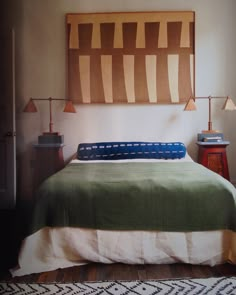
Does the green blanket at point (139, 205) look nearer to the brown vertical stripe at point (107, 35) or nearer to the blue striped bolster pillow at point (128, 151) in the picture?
the blue striped bolster pillow at point (128, 151)

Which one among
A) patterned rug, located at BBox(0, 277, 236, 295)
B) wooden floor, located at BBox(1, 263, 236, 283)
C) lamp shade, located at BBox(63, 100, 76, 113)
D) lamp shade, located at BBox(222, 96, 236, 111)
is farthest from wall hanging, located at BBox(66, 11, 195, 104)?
patterned rug, located at BBox(0, 277, 236, 295)

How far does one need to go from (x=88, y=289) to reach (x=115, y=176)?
2.26ft

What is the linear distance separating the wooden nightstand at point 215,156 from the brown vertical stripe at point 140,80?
73 centimetres

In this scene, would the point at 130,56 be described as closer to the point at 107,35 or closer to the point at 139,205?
the point at 107,35

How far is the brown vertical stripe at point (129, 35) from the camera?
2.99 m

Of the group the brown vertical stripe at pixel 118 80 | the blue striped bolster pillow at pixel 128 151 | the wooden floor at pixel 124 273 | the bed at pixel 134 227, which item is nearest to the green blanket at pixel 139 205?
the bed at pixel 134 227

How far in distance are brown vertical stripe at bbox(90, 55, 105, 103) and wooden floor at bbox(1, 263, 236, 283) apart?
5.71 feet

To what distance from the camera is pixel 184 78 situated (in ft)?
9.96

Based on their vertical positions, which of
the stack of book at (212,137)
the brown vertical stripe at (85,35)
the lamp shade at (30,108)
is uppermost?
the brown vertical stripe at (85,35)

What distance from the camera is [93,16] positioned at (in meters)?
2.98

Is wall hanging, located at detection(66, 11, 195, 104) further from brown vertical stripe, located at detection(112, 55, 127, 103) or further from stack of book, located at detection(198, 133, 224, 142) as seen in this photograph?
stack of book, located at detection(198, 133, 224, 142)

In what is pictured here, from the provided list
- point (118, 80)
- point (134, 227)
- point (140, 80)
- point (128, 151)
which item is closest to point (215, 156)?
→ point (128, 151)

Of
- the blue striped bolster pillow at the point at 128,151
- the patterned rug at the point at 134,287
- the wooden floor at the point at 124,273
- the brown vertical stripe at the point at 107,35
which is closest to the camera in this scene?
the patterned rug at the point at 134,287

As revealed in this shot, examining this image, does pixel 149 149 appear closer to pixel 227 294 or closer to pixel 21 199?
pixel 21 199
